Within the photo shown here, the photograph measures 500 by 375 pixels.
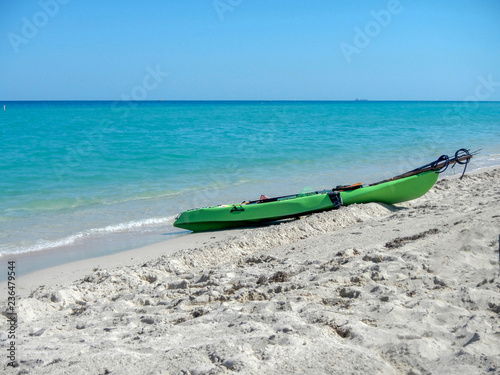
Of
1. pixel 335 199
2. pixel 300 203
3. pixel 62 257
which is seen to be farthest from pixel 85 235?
pixel 335 199

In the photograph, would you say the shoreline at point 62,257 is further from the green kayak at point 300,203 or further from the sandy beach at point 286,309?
the green kayak at point 300,203

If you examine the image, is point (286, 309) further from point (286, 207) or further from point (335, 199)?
point (335, 199)

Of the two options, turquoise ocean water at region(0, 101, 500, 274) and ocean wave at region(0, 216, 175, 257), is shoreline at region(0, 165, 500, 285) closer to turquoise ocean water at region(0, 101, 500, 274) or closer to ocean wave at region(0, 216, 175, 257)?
turquoise ocean water at region(0, 101, 500, 274)

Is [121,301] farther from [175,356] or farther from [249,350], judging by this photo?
[249,350]

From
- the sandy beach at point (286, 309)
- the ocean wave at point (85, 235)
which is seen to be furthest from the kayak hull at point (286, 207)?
the sandy beach at point (286, 309)

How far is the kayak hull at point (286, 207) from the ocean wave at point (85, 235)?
0.94 m

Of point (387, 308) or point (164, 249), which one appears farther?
point (164, 249)

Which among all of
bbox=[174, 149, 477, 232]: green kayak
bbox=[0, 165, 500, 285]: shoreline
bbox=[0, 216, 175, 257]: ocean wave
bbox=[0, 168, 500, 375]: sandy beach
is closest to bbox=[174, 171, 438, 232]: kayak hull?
bbox=[174, 149, 477, 232]: green kayak

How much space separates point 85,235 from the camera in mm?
7949

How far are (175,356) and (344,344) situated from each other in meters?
1.12

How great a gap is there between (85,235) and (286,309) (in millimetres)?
5304

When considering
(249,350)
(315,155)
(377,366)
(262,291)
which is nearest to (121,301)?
(262,291)

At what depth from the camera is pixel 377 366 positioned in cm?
279

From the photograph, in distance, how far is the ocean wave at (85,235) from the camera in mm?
7176
